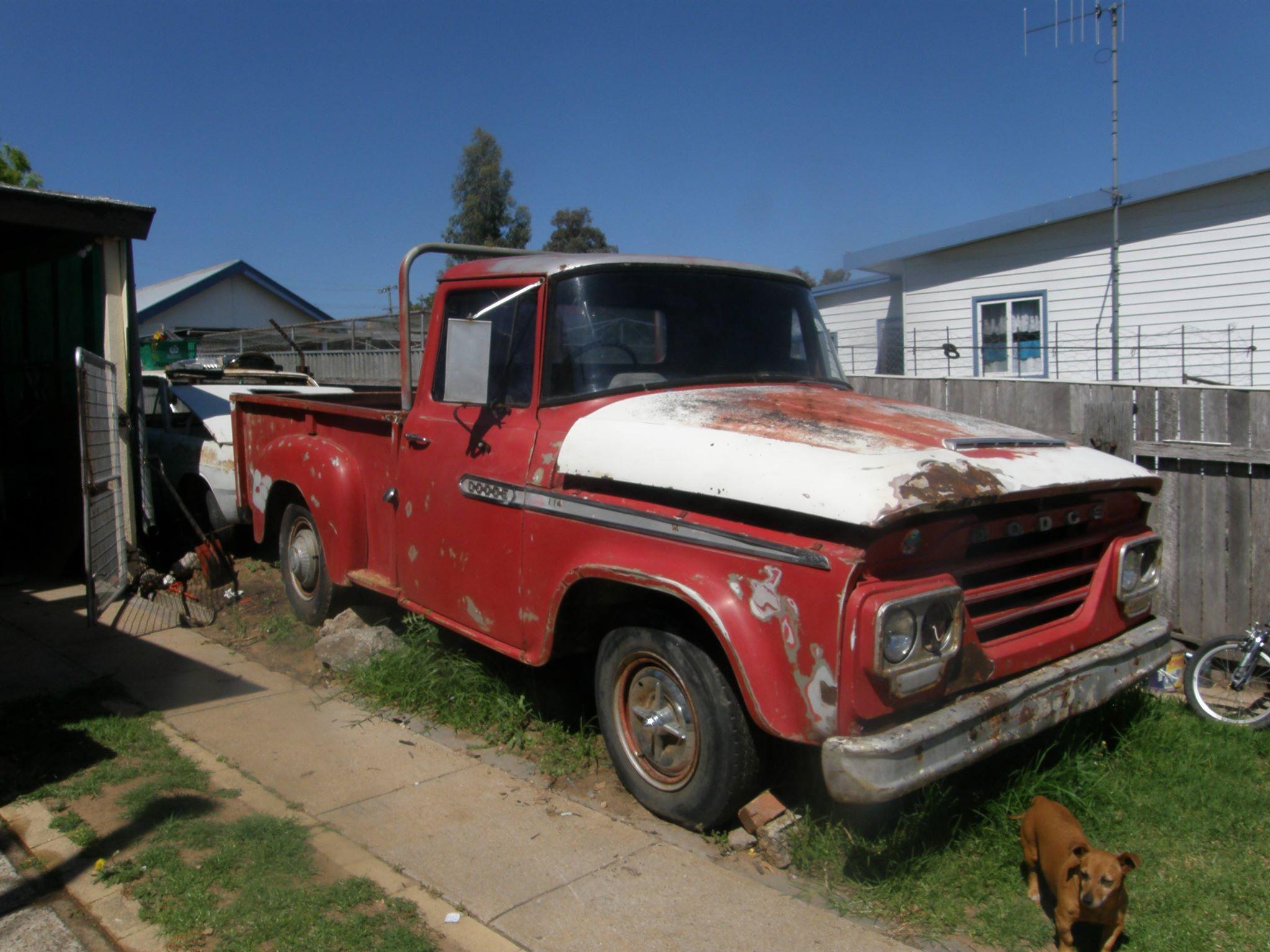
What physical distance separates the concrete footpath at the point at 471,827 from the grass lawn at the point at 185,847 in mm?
196

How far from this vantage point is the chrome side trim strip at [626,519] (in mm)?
3020

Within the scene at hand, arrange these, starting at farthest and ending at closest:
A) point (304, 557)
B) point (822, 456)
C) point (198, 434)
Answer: point (198, 434)
point (304, 557)
point (822, 456)

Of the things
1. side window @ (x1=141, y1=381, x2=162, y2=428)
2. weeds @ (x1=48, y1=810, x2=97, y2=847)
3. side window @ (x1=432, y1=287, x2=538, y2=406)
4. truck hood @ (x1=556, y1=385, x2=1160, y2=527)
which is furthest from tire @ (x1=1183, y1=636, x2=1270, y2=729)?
side window @ (x1=141, y1=381, x2=162, y2=428)

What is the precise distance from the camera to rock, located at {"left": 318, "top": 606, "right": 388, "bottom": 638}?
5.76 meters

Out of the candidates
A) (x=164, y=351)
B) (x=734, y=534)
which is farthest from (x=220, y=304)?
(x=734, y=534)

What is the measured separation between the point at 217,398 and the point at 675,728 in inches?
258

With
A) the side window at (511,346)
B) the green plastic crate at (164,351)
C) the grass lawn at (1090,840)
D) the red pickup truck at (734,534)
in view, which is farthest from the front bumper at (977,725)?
the green plastic crate at (164,351)

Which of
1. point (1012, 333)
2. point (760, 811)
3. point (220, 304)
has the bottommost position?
point (760, 811)

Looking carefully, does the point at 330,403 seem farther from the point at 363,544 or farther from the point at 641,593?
the point at 641,593

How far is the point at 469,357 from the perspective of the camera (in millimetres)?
4121

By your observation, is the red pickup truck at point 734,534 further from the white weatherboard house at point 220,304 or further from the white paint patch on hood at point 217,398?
the white weatherboard house at point 220,304

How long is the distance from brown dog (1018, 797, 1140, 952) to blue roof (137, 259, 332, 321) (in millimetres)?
23254

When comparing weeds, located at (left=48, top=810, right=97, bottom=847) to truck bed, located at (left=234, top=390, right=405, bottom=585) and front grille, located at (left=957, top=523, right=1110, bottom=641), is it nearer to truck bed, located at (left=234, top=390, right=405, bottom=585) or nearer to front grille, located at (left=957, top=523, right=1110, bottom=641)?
truck bed, located at (left=234, top=390, right=405, bottom=585)

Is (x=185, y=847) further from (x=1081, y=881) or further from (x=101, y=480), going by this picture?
(x=101, y=480)
